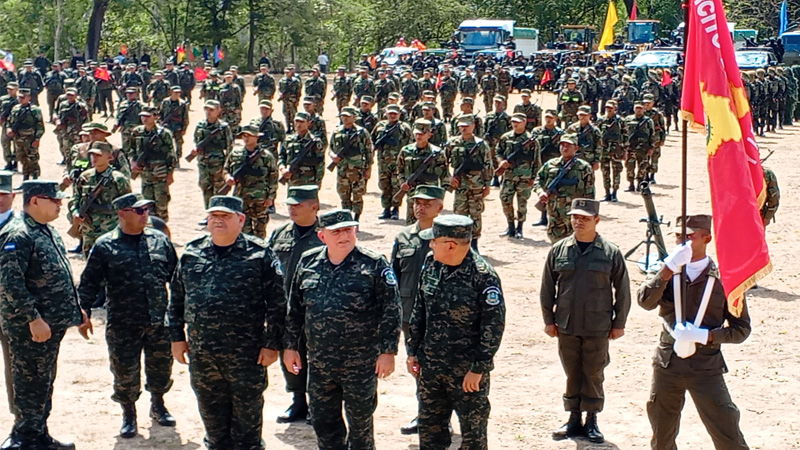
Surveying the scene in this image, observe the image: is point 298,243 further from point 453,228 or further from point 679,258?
point 679,258

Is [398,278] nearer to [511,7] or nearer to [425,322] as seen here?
[425,322]

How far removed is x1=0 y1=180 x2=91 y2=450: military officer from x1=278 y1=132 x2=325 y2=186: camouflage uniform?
7.42 m

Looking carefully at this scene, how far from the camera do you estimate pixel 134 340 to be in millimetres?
7578

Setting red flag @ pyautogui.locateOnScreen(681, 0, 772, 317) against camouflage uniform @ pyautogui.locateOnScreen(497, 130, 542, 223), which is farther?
camouflage uniform @ pyautogui.locateOnScreen(497, 130, 542, 223)

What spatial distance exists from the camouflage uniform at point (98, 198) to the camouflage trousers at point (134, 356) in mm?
3321

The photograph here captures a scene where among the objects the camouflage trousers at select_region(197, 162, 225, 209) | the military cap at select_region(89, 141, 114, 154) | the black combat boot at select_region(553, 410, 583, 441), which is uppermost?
the military cap at select_region(89, 141, 114, 154)

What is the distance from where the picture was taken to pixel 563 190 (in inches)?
504

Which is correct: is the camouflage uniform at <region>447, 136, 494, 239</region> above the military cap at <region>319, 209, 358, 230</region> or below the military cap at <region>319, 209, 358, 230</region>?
below

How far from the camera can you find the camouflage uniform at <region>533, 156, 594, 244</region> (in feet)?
42.0

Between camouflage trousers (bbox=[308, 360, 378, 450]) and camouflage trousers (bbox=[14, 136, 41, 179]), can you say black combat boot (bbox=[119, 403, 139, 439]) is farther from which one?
camouflage trousers (bbox=[14, 136, 41, 179])

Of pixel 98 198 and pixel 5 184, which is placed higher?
pixel 5 184

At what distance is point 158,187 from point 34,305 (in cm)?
703

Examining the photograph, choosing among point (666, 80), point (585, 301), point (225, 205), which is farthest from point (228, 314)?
point (666, 80)

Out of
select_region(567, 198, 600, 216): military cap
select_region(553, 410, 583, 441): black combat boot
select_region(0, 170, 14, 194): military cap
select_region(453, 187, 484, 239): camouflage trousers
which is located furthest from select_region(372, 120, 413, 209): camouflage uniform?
select_region(567, 198, 600, 216): military cap
